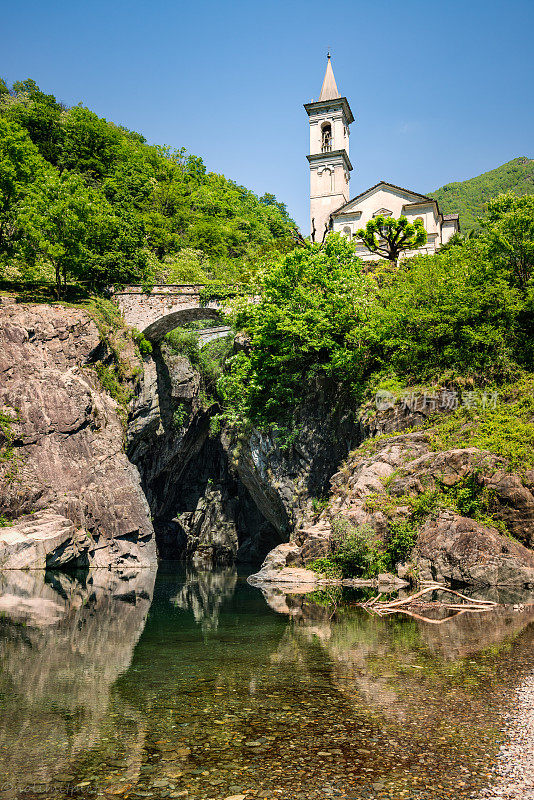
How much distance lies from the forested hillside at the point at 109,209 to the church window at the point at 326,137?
8720 mm

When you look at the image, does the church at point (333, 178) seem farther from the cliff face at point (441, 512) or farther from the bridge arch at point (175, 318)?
the cliff face at point (441, 512)

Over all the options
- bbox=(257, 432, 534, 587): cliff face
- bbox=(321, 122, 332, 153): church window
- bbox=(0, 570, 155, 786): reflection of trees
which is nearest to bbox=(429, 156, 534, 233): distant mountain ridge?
bbox=(321, 122, 332, 153): church window

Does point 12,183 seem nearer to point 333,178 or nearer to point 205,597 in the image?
point 205,597

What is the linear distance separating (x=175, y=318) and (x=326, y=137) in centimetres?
3303

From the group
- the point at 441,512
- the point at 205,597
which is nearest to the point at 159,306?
the point at 205,597

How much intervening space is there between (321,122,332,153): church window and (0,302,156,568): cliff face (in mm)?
37062

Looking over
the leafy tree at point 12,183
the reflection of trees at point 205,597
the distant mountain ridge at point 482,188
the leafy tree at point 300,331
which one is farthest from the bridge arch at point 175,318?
the distant mountain ridge at point 482,188

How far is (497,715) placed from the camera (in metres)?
6.14

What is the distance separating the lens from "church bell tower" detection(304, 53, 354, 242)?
5688cm

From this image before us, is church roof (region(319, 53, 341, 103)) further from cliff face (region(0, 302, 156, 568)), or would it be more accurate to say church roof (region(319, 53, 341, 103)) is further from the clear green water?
the clear green water

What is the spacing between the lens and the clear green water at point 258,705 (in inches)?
188

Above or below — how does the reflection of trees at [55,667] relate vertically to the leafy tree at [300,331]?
below

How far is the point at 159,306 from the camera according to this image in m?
34.8

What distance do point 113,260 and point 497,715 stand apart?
110ft
